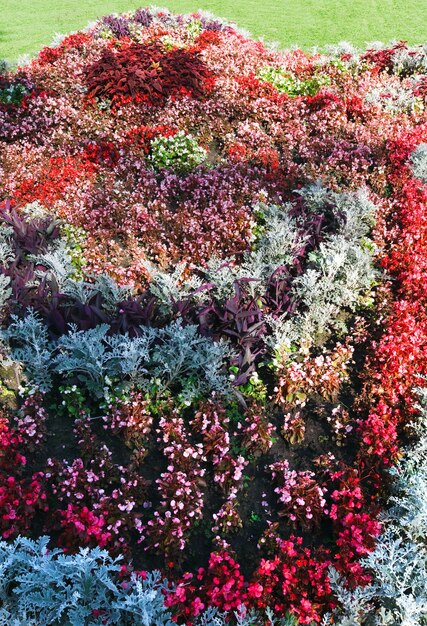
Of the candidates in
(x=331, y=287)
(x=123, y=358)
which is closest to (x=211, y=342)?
(x=123, y=358)

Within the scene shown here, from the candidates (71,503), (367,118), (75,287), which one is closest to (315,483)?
(71,503)

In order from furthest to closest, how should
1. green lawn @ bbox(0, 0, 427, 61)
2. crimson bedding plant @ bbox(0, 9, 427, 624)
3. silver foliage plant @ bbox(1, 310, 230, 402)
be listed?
1. green lawn @ bbox(0, 0, 427, 61)
2. silver foliage plant @ bbox(1, 310, 230, 402)
3. crimson bedding plant @ bbox(0, 9, 427, 624)

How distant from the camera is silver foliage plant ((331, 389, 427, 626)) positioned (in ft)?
11.1

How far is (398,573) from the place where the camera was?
3637 mm

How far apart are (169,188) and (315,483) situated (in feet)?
17.3

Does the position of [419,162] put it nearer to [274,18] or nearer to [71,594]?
[71,594]

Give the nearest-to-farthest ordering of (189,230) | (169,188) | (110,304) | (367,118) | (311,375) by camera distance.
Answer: (311,375) → (110,304) → (189,230) → (169,188) → (367,118)

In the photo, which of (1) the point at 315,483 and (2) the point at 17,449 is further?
(2) the point at 17,449

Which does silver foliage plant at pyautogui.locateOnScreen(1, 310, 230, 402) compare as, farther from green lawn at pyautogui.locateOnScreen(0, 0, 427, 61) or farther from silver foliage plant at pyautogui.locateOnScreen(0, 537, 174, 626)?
green lawn at pyautogui.locateOnScreen(0, 0, 427, 61)

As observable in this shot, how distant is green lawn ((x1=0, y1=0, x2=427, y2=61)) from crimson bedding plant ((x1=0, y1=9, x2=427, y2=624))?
23.7 ft

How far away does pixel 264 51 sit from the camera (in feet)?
42.7

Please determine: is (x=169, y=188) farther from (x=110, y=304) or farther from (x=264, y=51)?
(x=264, y=51)

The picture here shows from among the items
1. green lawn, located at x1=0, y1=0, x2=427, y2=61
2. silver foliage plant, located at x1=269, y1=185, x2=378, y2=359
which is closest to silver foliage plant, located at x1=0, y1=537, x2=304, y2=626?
silver foliage plant, located at x1=269, y1=185, x2=378, y2=359

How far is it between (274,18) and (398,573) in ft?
59.2
